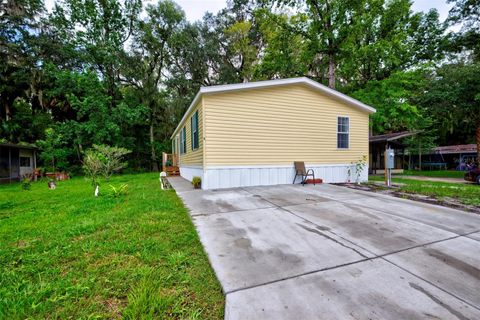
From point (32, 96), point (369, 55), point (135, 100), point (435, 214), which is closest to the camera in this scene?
point (435, 214)

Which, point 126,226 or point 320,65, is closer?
point 126,226

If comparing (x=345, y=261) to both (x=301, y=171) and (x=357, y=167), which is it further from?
(x=357, y=167)

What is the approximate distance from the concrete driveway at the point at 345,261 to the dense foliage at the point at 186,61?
1121 cm

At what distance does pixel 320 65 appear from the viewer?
16109 millimetres

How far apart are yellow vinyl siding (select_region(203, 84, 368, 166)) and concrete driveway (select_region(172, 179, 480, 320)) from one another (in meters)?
3.27

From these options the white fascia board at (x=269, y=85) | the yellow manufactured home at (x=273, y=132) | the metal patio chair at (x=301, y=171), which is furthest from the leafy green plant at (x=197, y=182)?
the metal patio chair at (x=301, y=171)

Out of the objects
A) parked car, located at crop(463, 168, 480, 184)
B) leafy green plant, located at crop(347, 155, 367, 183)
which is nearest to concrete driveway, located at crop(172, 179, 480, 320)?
leafy green plant, located at crop(347, 155, 367, 183)

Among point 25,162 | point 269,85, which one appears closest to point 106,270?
point 269,85

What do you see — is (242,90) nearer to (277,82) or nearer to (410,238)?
(277,82)

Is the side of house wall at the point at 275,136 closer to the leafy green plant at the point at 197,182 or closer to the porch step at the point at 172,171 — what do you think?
the leafy green plant at the point at 197,182

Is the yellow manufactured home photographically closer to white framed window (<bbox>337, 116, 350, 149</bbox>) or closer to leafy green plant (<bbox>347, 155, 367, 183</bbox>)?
white framed window (<bbox>337, 116, 350, 149</bbox>)

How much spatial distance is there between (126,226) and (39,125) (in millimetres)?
18088

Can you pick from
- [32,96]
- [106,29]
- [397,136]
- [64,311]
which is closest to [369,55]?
[397,136]

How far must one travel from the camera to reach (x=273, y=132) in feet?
Answer: 25.3
